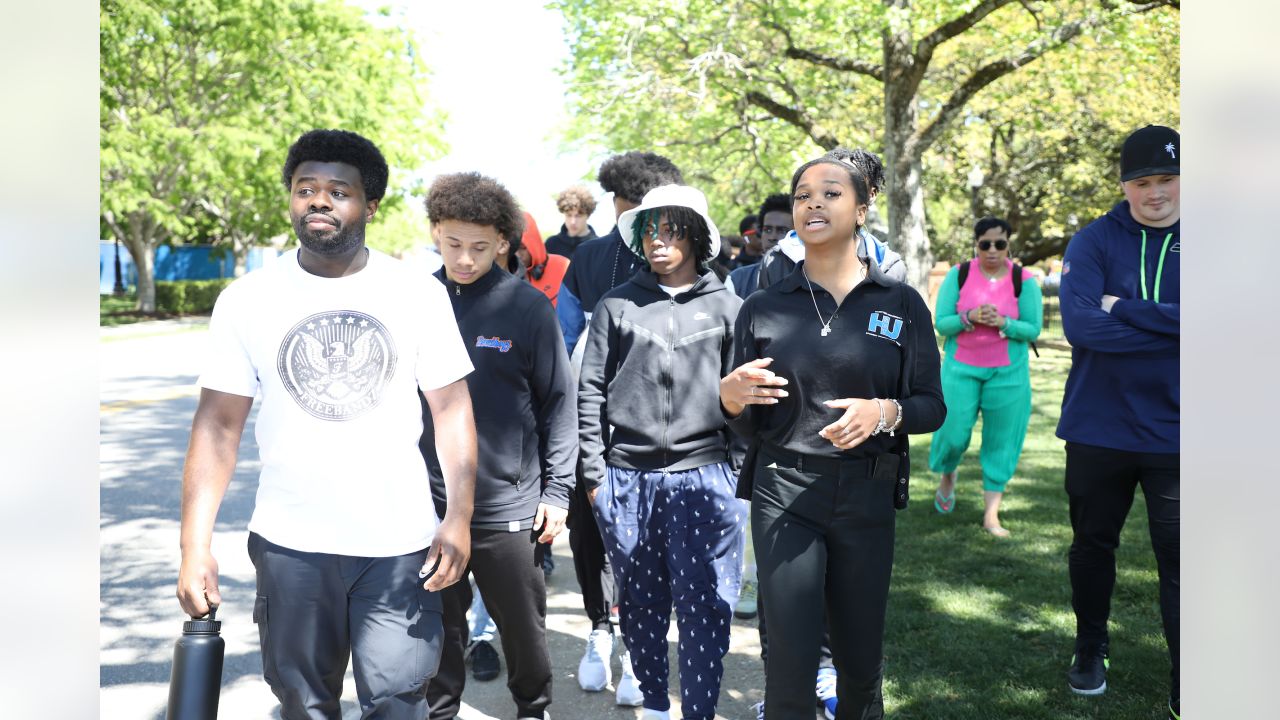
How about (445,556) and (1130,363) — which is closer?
(445,556)

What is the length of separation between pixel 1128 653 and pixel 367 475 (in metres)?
4.00

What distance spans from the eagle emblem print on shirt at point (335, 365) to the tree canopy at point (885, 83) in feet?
49.4

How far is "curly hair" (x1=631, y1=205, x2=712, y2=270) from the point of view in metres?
4.68

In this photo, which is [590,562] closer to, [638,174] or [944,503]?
[638,174]

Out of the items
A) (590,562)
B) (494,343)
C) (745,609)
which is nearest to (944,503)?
(745,609)

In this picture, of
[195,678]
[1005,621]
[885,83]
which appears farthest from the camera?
[885,83]

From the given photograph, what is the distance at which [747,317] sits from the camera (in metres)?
3.97

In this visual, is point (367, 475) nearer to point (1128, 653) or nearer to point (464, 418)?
point (464, 418)

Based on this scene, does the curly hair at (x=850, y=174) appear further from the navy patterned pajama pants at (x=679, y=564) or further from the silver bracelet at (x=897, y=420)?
the navy patterned pajama pants at (x=679, y=564)

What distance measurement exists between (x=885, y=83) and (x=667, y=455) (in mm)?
18382

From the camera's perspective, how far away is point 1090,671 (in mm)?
5004

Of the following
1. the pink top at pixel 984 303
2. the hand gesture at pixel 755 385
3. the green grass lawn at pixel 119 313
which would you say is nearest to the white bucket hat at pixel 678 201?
the hand gesture at pixel 755 385

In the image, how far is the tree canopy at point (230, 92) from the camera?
97.8ft
